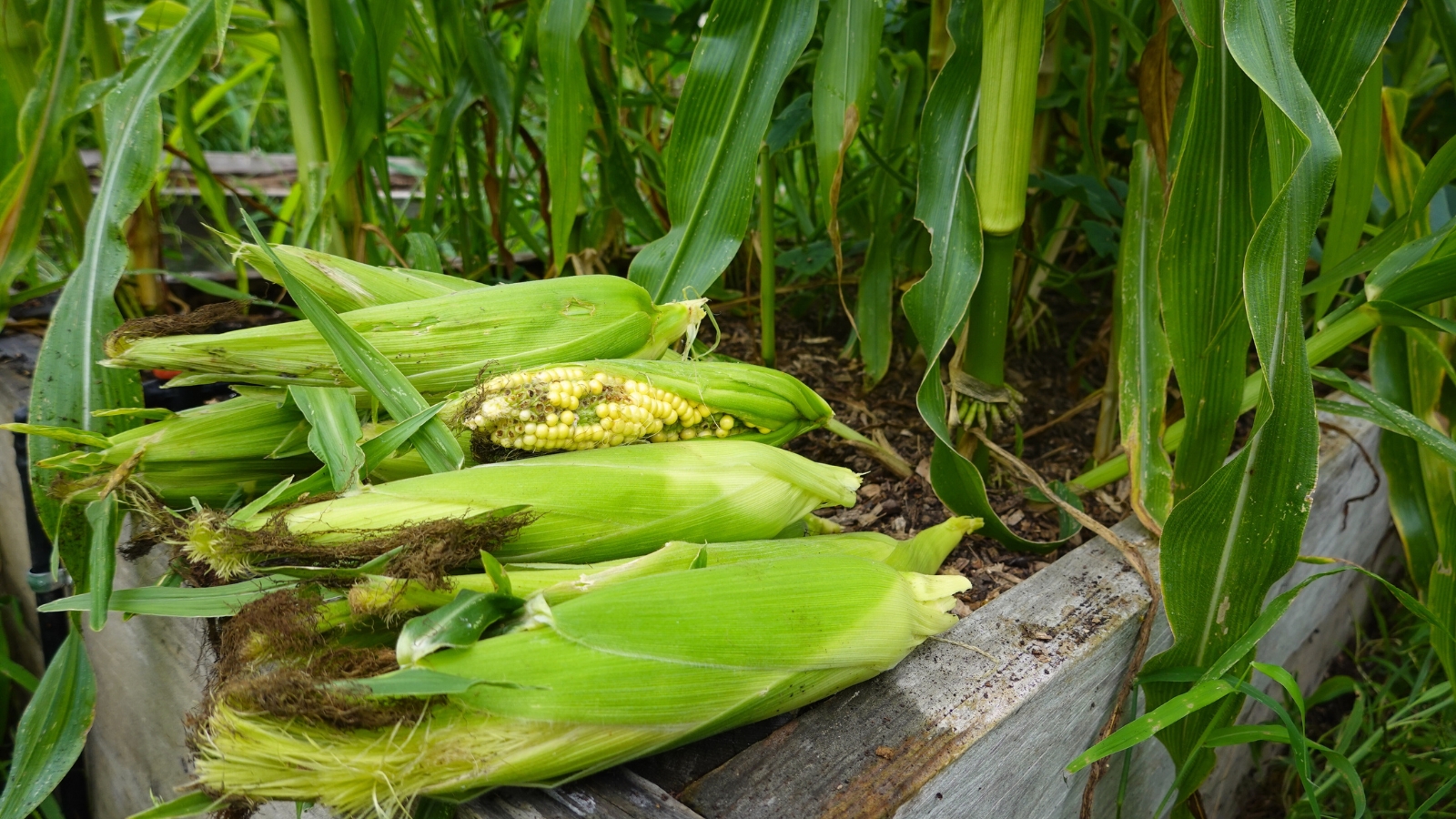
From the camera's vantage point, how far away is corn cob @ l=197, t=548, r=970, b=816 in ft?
1.43

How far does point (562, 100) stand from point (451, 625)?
1.89 ft

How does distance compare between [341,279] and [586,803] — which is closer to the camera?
[586,803]

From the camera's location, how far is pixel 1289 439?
580 millimetres

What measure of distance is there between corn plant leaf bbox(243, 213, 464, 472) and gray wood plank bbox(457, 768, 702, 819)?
20 cm

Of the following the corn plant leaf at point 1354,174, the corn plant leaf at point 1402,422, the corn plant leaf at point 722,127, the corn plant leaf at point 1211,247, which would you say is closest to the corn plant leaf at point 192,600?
the corn plant leaf at point 722,127

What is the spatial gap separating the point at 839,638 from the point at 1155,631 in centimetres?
39

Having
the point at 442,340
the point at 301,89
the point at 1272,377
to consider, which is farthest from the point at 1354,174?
the point at 301,89

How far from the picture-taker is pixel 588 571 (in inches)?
21.0

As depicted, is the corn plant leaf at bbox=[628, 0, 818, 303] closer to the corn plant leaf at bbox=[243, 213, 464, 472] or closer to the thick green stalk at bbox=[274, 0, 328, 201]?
the corn plant leaf at bbox=[243, 213, 464, 472]

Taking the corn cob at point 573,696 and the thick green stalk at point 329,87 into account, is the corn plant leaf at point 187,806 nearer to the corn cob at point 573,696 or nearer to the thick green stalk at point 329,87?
the corn cob at point 573,696

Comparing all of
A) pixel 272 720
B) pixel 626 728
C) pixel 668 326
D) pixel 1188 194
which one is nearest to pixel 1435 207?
pixel 1188 194

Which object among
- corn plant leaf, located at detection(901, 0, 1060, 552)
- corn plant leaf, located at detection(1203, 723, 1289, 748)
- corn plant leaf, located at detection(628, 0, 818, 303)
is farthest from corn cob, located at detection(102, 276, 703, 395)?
corn plant leaf, located at detection(1203, 723, 1289, 748)

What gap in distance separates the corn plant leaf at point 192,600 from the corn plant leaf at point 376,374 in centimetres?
12

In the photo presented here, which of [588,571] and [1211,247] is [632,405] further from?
[1211,247]
